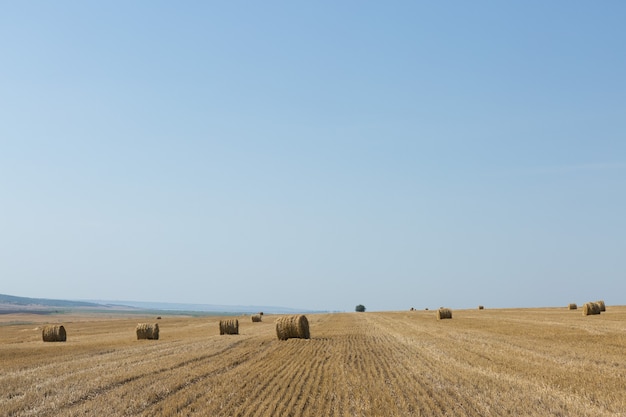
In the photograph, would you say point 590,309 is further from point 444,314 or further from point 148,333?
point 148,333

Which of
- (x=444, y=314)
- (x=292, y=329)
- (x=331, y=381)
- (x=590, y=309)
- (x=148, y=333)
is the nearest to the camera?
(x=331, y=381)

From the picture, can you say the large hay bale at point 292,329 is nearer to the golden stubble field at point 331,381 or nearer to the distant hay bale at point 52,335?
the golden stubble field at point 331,381

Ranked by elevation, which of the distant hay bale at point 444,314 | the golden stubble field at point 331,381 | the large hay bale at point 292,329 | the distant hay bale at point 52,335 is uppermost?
the distant hay bale at point 444,314

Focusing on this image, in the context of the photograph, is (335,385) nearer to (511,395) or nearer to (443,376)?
(443,376)

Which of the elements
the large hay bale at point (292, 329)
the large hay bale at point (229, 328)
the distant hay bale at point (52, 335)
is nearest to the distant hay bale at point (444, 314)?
the large hay bale at point (229, 328)

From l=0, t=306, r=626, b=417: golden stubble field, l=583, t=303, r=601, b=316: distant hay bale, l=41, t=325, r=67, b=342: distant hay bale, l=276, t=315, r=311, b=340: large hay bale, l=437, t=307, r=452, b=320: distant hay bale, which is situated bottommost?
l=0, t=306, r=626, b=417: golden stubble field

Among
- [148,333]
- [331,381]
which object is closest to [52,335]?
Result: [148,333]

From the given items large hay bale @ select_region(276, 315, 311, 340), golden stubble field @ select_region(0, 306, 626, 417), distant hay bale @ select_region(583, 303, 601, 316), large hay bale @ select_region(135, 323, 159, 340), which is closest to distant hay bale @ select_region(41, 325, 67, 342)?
large hay bale @ select_region(135, 323, 159, 340)

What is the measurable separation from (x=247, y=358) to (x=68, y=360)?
232 inches

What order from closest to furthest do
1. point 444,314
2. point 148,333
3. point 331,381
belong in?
1. point 331,381
2. point 148,333
3. point 444,314

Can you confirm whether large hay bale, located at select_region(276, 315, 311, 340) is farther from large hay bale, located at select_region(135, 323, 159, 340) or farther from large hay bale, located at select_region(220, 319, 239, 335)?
large hay bale, located at select_region(135, 323, 159, 340)

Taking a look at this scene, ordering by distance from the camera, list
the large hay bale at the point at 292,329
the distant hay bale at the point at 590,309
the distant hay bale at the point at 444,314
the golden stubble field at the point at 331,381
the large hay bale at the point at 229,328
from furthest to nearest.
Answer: the distant hay bale at the point at 444,314, the distant hay bale at the point at 590,309, the large hay bale at the point at 229,328, the large hay bale at the point at 292,329, the golden stubble field at the point at 331,381

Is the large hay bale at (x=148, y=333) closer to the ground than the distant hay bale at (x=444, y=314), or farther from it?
closer to the ground

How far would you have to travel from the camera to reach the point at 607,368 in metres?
14.5
